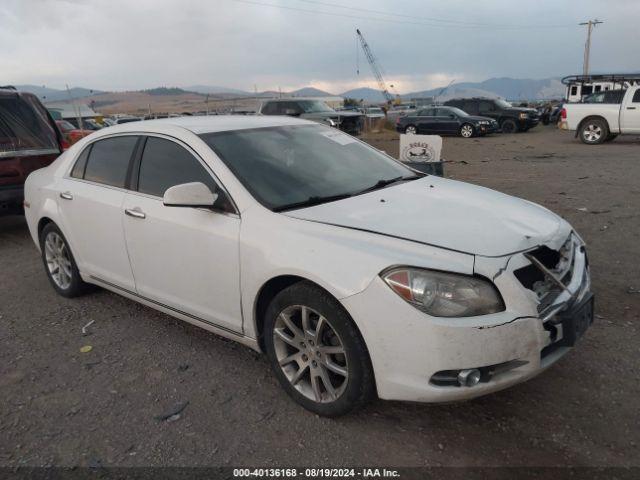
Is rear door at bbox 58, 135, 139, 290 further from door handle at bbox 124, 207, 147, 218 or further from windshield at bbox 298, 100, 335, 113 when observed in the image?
windshield at bbox 298, 100, 335, 113

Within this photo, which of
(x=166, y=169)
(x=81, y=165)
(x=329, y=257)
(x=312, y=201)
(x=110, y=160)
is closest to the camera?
(x=329, y=257)

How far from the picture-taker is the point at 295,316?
2.91 metres

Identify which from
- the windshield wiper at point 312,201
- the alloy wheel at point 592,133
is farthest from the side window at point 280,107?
the windshield wiper at point 312,201

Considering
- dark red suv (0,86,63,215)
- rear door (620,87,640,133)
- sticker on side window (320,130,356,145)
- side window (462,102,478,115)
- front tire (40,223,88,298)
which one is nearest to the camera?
sticker on side window (320,130,356,145)

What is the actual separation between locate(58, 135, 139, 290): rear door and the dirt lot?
494 mm

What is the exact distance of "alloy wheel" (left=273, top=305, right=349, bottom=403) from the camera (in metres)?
2.77

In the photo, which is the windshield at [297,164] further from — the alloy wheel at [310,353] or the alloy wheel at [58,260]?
the alloy wheel at [58,260]

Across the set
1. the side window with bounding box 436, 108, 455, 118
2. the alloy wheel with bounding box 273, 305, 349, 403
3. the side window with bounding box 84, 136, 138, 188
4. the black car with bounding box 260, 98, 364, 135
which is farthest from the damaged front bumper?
the side window with bounding box 436, 108, 455, 118

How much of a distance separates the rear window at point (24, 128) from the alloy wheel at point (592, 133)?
16.3 m

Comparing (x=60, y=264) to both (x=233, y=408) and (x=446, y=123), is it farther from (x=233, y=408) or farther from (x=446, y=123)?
(x=446, y=123)

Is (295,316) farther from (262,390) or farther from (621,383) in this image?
(621,383)

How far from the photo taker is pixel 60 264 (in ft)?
15.7

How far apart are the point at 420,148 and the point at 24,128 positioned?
5.28 metres

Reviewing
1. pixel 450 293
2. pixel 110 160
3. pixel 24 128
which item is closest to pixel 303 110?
pixel 24 128
